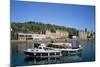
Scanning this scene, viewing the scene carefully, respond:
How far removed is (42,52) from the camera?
8.02 ft

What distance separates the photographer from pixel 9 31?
2305mm

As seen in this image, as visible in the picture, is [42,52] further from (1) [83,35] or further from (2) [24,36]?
(1) [83,35]

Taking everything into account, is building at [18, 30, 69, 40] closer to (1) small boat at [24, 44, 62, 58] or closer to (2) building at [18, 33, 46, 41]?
(2) building at [18, 33, 46, 41]

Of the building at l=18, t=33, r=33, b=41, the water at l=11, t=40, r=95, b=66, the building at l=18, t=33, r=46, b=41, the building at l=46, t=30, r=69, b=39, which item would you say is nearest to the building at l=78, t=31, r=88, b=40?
the water at l=11, t=40, r=95, b=66

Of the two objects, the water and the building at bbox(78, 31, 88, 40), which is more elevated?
the building at bbox(78, 31, 88, 40)

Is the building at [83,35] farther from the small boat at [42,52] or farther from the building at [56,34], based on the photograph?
the small boat at [42,52]

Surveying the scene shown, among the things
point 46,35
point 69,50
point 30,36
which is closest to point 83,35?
point 69,50

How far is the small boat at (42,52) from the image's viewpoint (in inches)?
94.1

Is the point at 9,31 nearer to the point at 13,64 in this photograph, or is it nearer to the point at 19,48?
the point at 19,48

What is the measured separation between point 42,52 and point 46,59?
98mm

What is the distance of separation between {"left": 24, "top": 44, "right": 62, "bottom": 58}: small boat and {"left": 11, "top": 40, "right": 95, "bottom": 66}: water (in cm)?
5

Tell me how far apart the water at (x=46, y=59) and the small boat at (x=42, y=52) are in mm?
47

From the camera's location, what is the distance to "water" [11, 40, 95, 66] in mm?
2320
